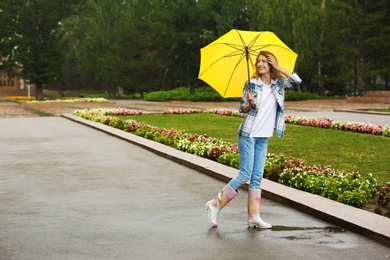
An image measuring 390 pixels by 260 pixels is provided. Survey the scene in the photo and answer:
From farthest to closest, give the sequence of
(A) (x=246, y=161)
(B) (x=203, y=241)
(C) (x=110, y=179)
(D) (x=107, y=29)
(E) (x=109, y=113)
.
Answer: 1. (D) (x=107, y=29)
2. (E) (x=109, y=113)
3. (C) (x=110, y=179)
4. (A) (x=246, y=161)
5. (B) (x=203, y=241)

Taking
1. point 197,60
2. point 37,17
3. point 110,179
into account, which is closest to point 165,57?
point 197,60

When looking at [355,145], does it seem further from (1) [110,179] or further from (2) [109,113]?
(2) [109,113]

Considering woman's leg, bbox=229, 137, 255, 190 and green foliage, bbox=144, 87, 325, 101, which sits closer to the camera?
woman's leg, bbox=229, 137, 255, 190

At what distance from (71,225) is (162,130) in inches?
446

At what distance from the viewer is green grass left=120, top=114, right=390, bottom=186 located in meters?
12.1

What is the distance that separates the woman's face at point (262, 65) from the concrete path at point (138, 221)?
1627 mm

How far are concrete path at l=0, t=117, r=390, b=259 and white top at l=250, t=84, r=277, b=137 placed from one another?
1.01 meters

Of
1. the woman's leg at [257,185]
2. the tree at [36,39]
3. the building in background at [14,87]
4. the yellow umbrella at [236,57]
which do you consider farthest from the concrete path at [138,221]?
the building in background at [14,87]

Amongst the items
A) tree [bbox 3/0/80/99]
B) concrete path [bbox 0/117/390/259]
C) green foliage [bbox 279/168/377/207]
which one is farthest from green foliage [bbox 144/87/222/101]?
green foliage [bbox 279/168/377/207]

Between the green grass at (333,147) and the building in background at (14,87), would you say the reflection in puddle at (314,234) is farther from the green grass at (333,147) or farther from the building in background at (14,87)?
the building in background at (14,87)

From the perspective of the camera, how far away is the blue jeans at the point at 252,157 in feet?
22.9

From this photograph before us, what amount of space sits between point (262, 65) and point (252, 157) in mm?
938

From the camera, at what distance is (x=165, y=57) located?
65.9m

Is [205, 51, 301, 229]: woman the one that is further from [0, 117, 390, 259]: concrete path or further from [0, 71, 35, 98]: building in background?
[0, 71, 35, 98]: building in background
